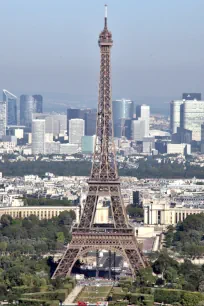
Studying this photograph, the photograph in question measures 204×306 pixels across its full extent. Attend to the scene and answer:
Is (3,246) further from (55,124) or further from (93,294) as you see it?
(55,124)

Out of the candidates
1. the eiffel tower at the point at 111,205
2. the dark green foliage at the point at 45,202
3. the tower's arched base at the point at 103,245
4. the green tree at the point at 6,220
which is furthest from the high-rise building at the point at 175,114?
the tower's arched base at the point at 103,245

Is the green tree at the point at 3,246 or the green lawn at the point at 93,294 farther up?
the green tree at the point at 3,246

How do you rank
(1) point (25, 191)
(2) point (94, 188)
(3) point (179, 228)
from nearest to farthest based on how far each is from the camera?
(2) point (94, 188) < (3) point (179, 228) < (1) point (25, 191)

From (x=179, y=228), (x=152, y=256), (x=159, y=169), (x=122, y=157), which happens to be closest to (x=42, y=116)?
(x=122, y=157)

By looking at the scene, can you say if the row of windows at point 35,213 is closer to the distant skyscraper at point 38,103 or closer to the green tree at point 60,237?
the green tree at point 60,237

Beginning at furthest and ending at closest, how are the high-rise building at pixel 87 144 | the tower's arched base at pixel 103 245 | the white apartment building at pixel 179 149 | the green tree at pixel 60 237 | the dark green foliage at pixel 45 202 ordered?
1. the white apartment building at pixel 179 149
2. the high-rise building at pixel 87 144
3. the dark green foliage at pixel 45 202
4. the green tree at pixel 60 237
5. the tower's arched base at pixel 103 245

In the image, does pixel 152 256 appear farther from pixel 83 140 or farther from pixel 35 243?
pixel 83 140
